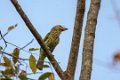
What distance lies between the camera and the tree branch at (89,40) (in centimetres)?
316

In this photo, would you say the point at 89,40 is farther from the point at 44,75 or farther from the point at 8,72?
the point at 8,72

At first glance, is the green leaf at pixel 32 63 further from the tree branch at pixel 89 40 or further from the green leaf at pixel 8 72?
the tree branch at pixel 89 40

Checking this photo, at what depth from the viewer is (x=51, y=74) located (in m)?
3.27

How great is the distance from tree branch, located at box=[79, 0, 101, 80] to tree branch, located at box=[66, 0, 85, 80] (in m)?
0.08

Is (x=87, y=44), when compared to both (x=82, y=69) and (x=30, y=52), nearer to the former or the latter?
(x=82, y=69)

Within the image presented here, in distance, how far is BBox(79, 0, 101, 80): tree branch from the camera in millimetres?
3158

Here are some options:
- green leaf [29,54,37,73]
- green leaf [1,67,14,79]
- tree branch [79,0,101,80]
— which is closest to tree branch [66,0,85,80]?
tree branch [79,0,101,80]

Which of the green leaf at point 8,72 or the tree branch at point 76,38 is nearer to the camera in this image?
the green leaf at point 8,72

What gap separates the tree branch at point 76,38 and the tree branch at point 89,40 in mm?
77

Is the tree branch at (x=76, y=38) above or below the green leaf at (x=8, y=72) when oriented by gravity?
above

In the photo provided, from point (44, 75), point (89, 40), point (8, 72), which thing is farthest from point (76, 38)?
point (8, 72)

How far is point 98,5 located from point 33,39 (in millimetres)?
554

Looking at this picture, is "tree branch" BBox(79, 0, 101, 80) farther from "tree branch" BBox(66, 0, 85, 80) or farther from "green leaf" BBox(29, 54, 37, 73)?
"green leaf" BBox(29, 54, 37, 73)

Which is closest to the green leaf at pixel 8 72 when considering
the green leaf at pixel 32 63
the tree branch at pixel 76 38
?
the green leaf at pixel 32 63
